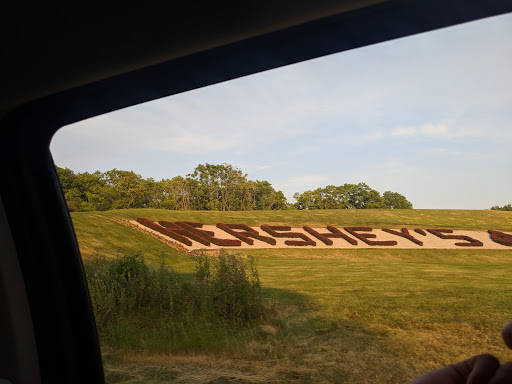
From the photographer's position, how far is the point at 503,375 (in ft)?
2.96

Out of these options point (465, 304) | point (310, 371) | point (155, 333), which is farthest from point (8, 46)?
point (465, 304)

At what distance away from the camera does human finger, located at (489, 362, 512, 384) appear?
89cm

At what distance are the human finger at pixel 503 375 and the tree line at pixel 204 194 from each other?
1004 inches

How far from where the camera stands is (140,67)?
155cm

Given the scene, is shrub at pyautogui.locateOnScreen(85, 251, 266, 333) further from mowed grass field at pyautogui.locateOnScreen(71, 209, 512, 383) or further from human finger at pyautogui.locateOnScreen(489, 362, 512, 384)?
human finger at pyautogui.locateOnScreen(489, 362, 512, 384)

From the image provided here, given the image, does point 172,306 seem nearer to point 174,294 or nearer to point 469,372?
point 174,294

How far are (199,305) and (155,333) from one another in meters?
0.77

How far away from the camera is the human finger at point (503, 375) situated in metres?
0.89

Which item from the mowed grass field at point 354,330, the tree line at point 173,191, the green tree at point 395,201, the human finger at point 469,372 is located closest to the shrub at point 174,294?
the mowed grass field at point 354,330

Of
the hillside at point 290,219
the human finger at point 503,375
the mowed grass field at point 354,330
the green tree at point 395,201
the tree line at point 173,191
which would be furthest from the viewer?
the green tree at point 395,201

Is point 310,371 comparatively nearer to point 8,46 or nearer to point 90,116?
point 90,116

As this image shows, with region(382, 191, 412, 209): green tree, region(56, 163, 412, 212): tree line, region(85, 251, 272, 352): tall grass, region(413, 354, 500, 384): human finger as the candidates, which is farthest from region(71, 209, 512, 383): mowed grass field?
region(382, 191, 412, 209): green tree

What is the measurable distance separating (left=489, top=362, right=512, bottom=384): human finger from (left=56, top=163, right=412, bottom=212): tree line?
2550cm

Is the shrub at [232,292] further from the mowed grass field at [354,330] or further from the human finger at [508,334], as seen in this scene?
the human finger at [508,334]
